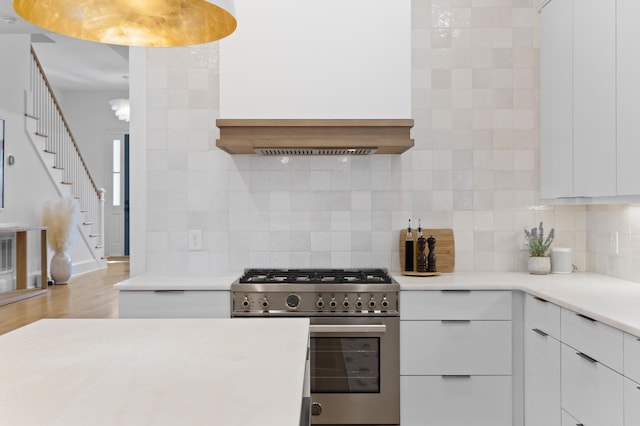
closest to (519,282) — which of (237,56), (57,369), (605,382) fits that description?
(605,382)

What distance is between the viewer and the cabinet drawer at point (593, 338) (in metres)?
1.91

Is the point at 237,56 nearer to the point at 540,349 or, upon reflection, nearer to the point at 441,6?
the point at 441,6

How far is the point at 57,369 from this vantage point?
127cm

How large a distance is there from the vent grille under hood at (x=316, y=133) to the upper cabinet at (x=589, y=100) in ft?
2.87

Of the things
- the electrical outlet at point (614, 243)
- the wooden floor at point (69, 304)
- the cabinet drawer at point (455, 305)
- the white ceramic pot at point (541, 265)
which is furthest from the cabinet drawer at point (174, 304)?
the wooden floor at point (69, 304)

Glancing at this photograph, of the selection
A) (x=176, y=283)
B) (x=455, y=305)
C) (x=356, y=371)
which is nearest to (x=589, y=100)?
(x=455, y=305)

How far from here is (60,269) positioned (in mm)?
7453

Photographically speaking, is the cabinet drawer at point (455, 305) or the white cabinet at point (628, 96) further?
the cabinet drawer at point (455, 305)

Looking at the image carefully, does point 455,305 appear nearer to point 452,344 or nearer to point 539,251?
point 452,344

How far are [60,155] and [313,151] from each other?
21.0ft

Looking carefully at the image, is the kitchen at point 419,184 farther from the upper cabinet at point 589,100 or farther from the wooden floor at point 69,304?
the wooden floor at point 69,304

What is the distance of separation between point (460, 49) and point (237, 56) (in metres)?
1.44

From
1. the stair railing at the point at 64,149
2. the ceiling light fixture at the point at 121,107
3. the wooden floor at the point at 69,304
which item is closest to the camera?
the wooden floor at the point at 69,304

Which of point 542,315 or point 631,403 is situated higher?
point 542,315
